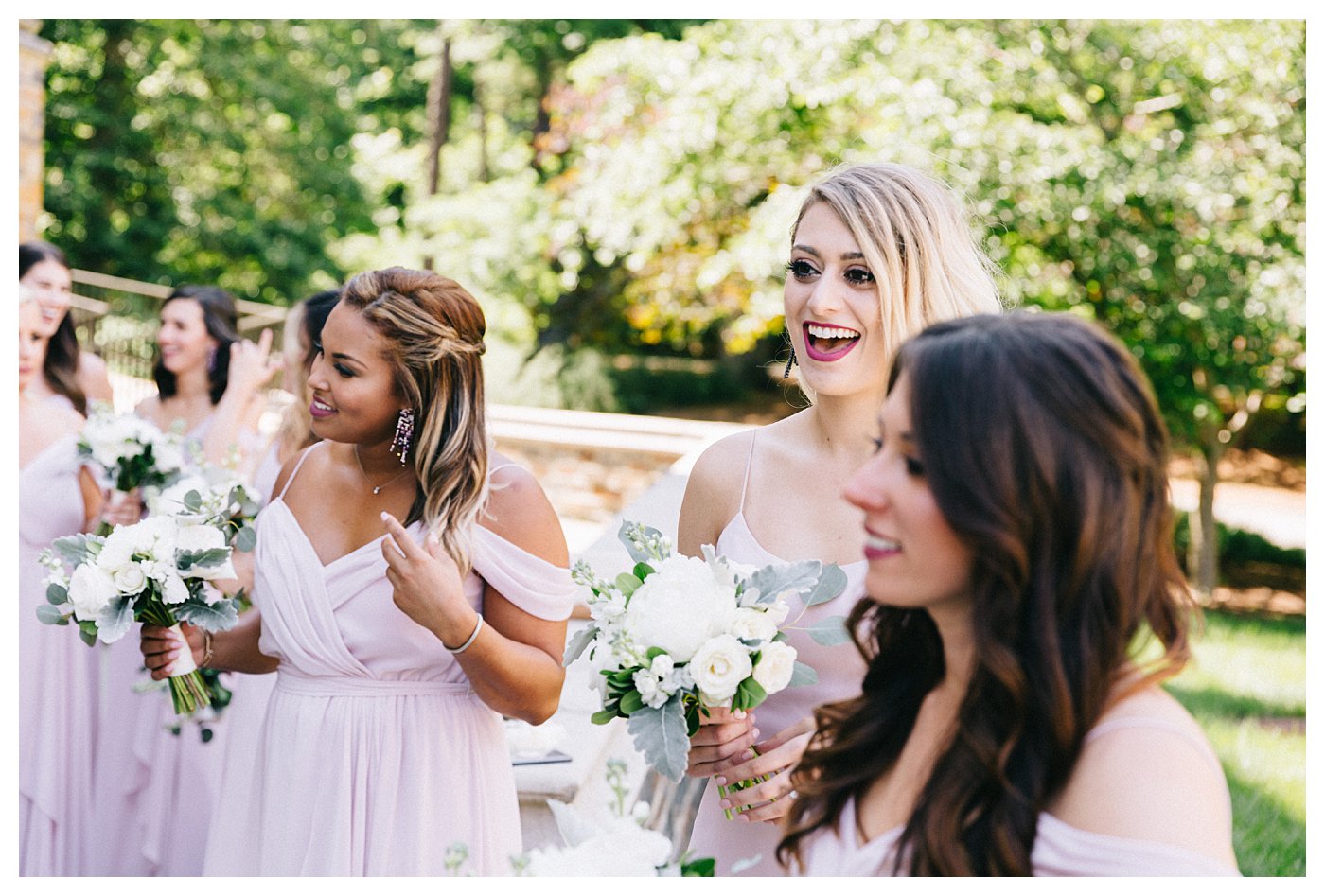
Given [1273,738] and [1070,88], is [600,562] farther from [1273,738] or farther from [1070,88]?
[1070,88]

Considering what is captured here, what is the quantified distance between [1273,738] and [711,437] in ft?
19.3

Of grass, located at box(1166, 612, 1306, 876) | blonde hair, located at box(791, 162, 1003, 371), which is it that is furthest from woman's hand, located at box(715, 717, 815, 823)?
grass, located at box(1166, 612, 1306, 876)

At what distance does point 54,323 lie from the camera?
4.75 meters

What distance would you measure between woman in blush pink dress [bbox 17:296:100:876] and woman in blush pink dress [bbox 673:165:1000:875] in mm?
2814

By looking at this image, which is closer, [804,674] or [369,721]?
[804,674]

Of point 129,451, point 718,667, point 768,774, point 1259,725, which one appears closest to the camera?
point 718,667

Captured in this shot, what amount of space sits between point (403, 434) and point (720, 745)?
1.10 m

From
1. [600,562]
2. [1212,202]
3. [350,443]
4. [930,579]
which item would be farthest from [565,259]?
[930,579]

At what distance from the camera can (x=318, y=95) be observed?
69.1 ft

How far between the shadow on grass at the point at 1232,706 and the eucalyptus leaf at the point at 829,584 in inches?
242

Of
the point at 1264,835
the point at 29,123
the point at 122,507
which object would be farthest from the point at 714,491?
the point at 29,123

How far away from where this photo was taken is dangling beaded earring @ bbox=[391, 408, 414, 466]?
2758mm

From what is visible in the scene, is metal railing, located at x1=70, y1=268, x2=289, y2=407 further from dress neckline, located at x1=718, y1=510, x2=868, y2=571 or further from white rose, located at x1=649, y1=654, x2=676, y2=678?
white rose, located at x1=649, y1=654, x2=676, y2=678

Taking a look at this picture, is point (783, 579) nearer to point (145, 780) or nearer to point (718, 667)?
point (718, 667)
